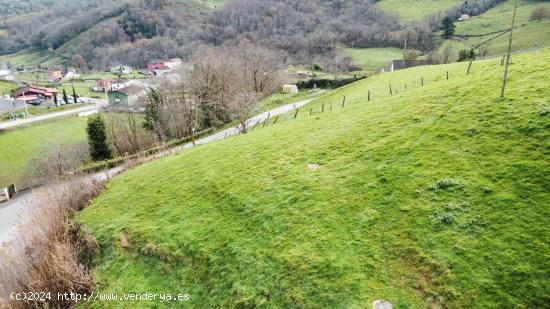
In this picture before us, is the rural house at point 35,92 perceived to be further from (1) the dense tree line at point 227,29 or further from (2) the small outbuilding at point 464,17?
(2) the small outbuilding at point 464,17

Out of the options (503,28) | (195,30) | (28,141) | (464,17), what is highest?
(464,17)

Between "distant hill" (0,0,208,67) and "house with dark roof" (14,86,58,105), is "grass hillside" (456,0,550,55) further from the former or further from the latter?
"distant hill" (0,0,208,67)

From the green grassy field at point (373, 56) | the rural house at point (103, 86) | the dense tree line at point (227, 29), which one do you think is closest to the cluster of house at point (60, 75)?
the dense tree line at point (227, 29)

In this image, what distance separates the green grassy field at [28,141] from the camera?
133 ft

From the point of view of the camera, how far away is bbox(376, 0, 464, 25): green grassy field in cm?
14864

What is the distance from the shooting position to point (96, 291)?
12656 millimetres

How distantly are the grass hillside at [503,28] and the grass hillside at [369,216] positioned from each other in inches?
2818

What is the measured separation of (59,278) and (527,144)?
55.2ft

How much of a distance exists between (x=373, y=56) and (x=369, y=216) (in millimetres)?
109471

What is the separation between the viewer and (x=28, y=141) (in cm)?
4847

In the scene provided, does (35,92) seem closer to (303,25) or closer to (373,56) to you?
(373,56)

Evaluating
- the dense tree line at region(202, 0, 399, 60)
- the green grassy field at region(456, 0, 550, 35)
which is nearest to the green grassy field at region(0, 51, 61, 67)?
the dense tree line at region(202, 0, 399, 60)

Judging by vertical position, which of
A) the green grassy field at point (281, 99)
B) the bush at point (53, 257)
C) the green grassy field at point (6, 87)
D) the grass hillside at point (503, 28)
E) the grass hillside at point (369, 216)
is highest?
the grass hillside at point (503, 28)

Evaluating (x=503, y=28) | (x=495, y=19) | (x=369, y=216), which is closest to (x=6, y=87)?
(x=369, y=216)
